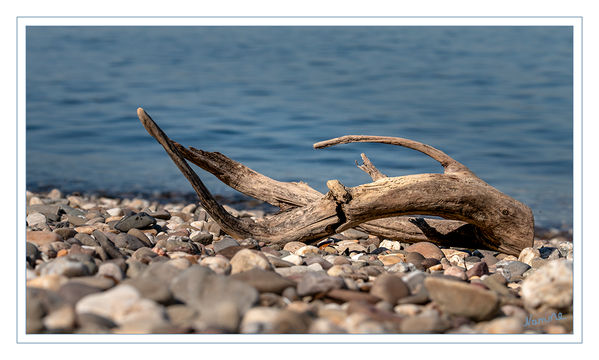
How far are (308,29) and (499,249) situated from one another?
27.1 m

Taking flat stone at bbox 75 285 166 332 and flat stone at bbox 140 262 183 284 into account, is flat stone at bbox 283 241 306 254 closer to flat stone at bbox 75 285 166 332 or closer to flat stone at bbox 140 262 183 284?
flat stone at bbox 140 262 183 284

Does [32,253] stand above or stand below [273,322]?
above

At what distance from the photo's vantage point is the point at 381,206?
430cm

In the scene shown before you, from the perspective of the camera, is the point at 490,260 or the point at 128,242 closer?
the point at 128,242

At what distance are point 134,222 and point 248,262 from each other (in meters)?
1.87

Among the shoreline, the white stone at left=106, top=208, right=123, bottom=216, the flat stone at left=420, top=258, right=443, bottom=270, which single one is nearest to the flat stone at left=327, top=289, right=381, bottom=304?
the flat stone at left=420, top=258, right=443, bottom=270

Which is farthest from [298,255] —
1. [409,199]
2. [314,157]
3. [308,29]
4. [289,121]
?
[308,29]

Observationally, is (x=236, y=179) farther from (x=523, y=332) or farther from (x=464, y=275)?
(x=523, y=332)

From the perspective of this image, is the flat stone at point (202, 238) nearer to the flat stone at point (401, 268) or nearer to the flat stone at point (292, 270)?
the flat stone at point (292, 270)

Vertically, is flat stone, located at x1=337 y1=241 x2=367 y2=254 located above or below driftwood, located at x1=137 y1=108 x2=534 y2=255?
below

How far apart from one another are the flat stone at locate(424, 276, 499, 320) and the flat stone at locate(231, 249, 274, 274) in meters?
1.04

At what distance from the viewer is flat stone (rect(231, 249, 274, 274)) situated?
3457 mm

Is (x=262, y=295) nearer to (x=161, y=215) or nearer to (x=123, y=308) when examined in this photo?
(x=123, y=308)

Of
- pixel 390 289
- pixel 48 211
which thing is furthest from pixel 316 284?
pixel 48 211
